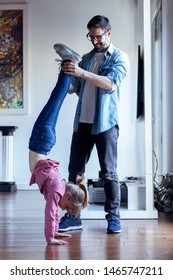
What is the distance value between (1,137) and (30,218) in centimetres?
227

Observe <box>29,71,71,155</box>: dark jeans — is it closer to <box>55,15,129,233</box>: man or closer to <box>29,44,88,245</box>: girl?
<box>29,44,88,245</box>: girl

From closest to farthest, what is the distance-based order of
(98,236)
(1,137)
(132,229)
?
(98,236) < (132,229) < (1,137)

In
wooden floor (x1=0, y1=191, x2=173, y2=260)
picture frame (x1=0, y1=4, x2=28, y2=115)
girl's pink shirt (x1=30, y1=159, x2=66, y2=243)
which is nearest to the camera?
wooden floor (x1=0, y1=191, x2=173, y2=260)

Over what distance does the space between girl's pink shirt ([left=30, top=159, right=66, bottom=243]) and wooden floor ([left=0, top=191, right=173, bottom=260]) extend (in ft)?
0.37

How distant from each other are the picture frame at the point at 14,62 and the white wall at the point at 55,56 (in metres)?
0.07

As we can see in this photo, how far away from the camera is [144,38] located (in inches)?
123

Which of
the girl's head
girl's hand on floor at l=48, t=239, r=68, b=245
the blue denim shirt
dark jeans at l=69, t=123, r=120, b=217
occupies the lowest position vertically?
girl's hand on floor at l=48, t=239, r=68, b=245

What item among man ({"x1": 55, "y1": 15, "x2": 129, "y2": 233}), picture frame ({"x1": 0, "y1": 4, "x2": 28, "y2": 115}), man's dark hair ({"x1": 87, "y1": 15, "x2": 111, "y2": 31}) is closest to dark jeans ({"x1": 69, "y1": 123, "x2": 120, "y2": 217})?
man ({"x1": 55, "y1": 15, "x2": 129, "y2": 233})

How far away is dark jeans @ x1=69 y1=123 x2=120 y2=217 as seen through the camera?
8.29 ft

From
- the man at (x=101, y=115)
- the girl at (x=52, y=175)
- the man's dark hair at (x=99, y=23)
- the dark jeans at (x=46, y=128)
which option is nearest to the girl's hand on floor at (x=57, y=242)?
the girl at (x=52, y=175)

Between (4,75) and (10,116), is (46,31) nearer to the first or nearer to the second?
(4,75)

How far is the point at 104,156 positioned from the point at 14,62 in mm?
3090
